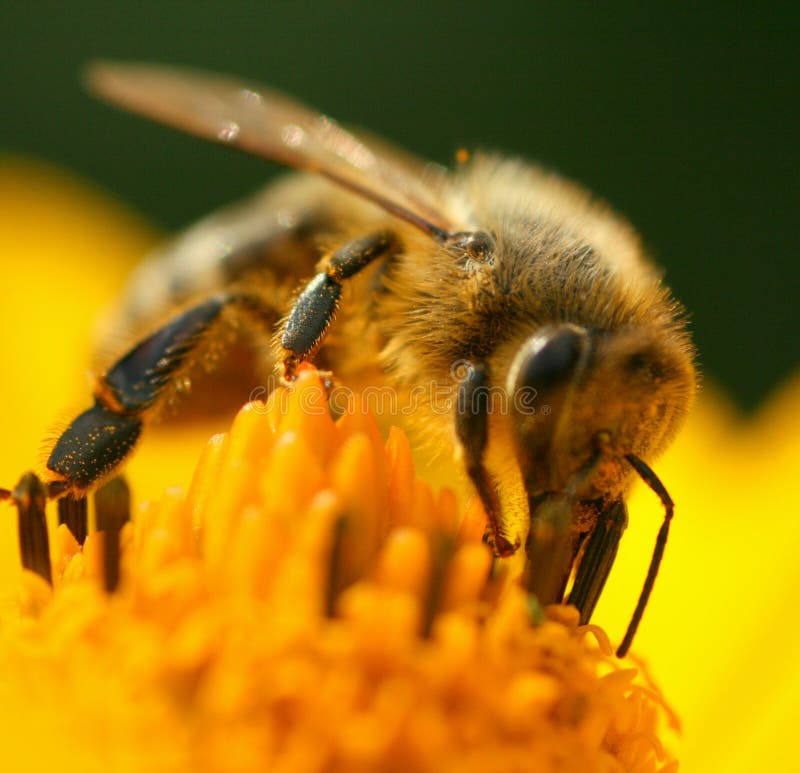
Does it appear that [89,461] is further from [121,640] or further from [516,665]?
[516,665]

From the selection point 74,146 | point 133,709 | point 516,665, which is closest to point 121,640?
point 133,709

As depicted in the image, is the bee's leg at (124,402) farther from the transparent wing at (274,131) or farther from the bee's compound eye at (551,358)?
the bee's compound eye at (551,358)

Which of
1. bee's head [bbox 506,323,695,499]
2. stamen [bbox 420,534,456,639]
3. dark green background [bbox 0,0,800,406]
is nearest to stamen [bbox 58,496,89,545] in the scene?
stamen [bbox 420,534,456,639]

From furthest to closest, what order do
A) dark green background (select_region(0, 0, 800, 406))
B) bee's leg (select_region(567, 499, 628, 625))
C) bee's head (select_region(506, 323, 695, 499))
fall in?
dark green background (select_region(0, 0, 800, 406))
bee's leg (select_region(567, 499, 628, 625))
bee's head (select_region(506, 323, 695, 499))

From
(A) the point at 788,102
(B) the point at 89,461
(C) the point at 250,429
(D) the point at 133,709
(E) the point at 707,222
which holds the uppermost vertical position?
(A) the point at 788,102

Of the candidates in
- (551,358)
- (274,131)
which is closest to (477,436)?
(551,358)

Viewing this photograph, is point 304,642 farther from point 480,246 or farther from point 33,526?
point 480,246

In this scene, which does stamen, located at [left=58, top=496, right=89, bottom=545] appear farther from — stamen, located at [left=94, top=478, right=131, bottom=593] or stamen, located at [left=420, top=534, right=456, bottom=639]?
stamen, located at [left=420, top=534, right=456, bottom=639]
